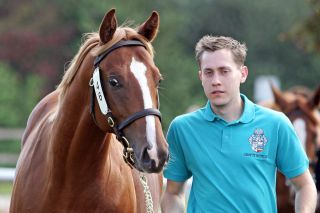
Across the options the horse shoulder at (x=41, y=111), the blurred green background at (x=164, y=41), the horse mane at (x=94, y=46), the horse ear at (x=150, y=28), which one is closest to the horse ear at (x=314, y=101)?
the horse shoulder at (x=41, y=111)

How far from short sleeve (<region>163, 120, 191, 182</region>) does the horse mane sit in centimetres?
49

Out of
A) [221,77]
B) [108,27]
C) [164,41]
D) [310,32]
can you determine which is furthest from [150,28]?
[164,41]

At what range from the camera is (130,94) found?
4949mm

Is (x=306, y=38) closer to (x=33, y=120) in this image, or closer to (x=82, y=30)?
(x=33, y=120)

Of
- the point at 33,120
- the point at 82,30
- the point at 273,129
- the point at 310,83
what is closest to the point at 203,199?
the point at 273,129

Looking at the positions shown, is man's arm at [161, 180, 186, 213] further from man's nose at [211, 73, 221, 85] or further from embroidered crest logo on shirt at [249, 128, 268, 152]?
man's nose at [211, 73, 221, 85]

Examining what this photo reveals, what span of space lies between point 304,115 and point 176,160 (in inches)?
176

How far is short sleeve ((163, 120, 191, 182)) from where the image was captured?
16.6 ft

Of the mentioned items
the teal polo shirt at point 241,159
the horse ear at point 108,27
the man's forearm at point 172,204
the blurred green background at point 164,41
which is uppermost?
the blurred green background at point 164,41

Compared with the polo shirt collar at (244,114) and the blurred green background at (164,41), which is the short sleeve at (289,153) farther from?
the blurred green background at (164,41)

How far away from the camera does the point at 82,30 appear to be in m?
34.6

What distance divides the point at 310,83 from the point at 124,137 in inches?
1361

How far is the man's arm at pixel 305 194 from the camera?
4754 millimetres

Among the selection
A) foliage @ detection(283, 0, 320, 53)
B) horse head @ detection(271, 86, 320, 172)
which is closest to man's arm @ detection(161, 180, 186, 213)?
horse head @ detection(271, 86, 320, 172)
